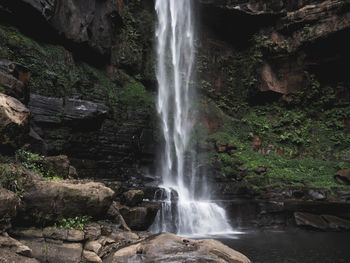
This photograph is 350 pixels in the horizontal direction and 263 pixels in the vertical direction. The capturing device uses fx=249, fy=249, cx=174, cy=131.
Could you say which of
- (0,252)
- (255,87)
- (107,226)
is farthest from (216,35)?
(0,252)

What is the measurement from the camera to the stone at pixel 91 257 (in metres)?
4.03

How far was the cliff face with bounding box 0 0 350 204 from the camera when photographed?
482 inches

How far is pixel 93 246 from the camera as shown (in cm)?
Answer: 430

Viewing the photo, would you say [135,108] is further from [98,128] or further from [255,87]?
[255,87]

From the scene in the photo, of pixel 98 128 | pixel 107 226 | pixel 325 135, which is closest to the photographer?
pixel 107 226

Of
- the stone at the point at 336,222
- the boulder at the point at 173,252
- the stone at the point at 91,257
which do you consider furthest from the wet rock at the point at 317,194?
the stone at the point at 91,257

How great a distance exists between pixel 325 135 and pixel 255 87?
6589 mm

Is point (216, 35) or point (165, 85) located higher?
point (216, 35)

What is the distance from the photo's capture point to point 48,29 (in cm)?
1388

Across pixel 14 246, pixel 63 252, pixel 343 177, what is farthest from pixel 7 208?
pixel 343 177

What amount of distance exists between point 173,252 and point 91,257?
4.43 feet

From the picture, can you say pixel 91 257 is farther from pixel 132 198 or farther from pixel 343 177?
pixel 343 177

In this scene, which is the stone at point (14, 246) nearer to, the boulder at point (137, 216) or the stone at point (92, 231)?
the stone at point (92, 231)

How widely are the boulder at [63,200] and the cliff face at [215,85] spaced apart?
3.71 metres
